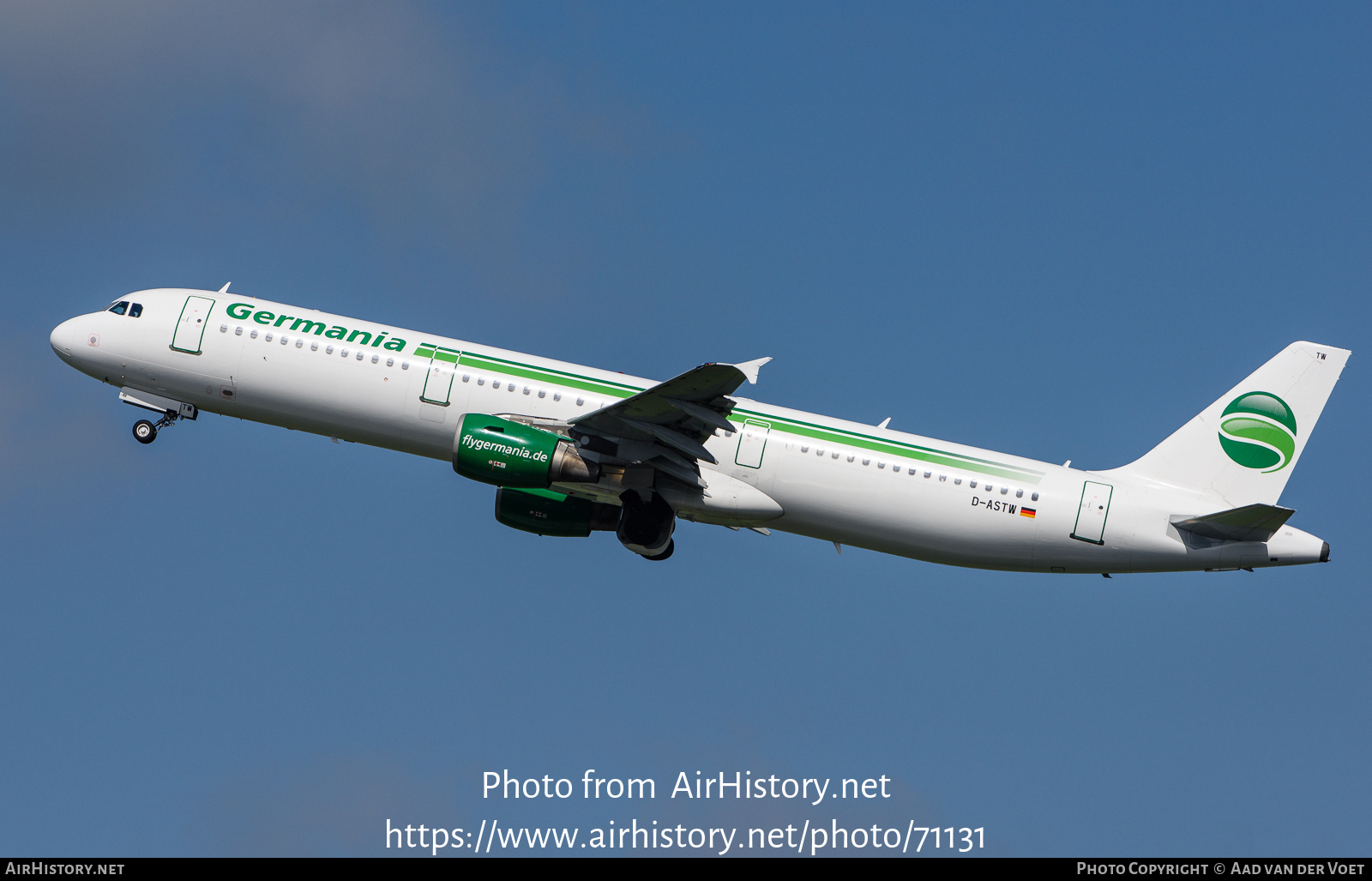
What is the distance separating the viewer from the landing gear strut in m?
38.2

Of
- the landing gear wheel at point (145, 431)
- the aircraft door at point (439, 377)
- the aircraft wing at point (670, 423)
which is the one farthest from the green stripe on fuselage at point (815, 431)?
the landing gear wheel at point (145, 431)

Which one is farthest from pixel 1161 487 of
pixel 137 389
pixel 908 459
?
pixel 137 389

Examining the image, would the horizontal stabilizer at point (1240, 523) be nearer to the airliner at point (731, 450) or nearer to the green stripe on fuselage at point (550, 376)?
the airliner at point (731, 450)

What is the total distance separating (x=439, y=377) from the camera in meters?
36.2

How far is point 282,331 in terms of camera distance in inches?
1452

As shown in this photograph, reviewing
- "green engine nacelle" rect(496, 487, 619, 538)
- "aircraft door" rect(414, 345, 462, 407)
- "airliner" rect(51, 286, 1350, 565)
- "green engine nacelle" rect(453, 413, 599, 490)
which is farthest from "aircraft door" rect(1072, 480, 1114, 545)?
"aircraft door" rect(414, 345, 462, 407)

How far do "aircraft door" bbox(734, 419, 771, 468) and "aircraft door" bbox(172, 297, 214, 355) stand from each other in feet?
50.6

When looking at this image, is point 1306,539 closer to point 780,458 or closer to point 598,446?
point 780,458

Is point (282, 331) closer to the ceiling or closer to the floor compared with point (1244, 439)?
closer to the floor

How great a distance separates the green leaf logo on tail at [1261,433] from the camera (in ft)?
121

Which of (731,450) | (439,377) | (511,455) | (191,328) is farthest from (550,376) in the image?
(191,328)

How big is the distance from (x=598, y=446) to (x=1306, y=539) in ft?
61.6

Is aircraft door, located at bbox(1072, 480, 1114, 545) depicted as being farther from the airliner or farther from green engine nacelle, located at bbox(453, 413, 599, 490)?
green engine nacelle, located at bbox(453, 413, 599, 490)

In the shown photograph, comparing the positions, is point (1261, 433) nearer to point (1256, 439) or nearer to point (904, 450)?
point (1256, 439)
